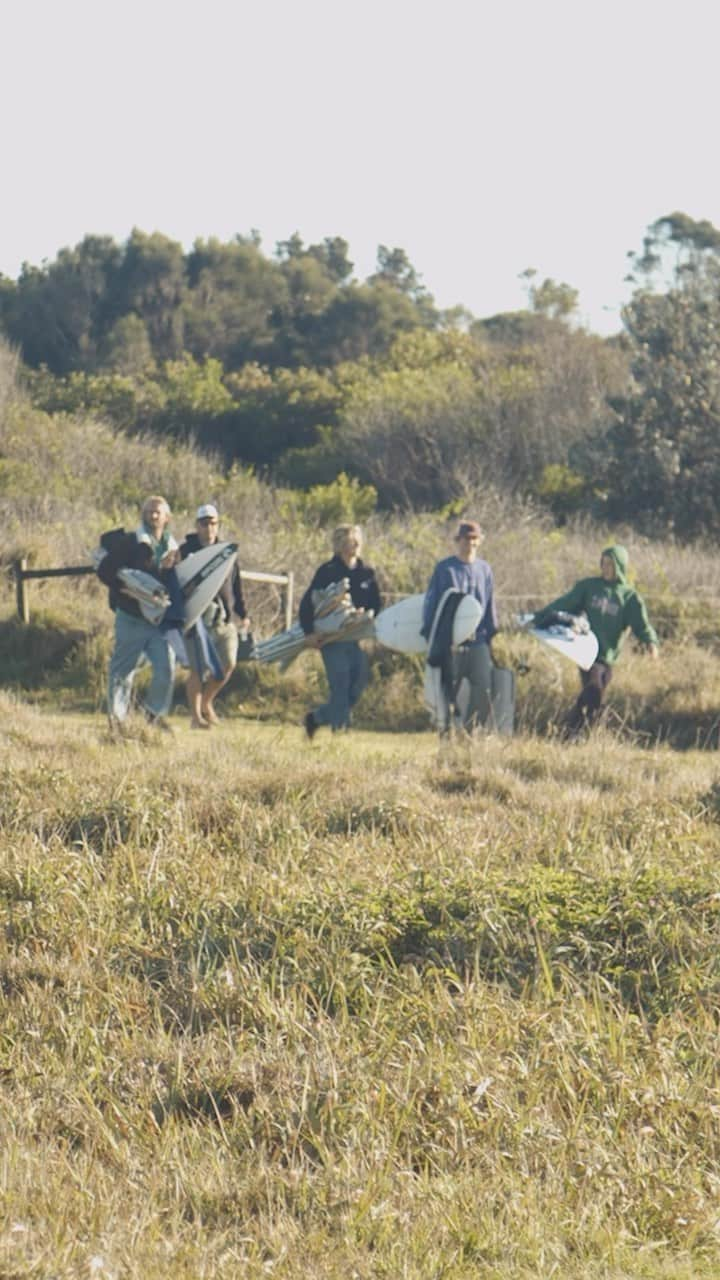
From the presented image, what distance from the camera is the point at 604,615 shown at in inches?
538

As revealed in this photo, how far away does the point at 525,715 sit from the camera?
15523 millimetres

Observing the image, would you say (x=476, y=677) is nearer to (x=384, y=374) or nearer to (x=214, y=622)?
(x=214, y=622)

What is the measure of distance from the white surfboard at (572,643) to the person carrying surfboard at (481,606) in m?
0.63

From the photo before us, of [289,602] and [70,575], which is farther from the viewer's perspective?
[289,602]

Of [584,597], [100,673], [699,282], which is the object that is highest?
[699,282]

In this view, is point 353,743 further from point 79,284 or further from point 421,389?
point 79,284

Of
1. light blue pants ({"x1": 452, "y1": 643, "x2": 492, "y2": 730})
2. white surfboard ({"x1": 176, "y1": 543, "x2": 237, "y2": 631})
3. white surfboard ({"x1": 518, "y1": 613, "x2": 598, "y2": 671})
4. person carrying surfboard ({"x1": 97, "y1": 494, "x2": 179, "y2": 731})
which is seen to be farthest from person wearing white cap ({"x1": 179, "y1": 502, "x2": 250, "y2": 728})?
white surfboard ({"x1": 518, "y1": 613, "x2": 598, "y2": 671})

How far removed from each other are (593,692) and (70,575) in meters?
6.64

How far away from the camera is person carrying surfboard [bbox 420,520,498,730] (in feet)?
41.5

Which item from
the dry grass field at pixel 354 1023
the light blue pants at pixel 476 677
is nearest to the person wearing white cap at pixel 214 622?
the light blue pants at pixel 476 677

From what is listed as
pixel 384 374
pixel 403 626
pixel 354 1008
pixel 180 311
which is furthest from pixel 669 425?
pixel 180 311

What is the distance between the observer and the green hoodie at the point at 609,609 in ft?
44.8

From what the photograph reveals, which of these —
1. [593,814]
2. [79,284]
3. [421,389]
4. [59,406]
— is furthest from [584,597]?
[79,284]

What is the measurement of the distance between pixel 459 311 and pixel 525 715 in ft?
215
